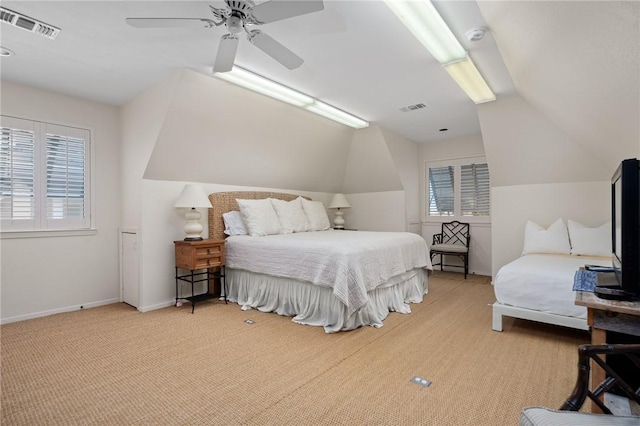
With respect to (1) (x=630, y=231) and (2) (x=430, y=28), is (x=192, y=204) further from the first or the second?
(1) (x=630, y=231)

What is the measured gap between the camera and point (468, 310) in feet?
11.8

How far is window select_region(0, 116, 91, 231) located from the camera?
3.26 meters

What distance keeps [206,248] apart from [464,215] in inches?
180

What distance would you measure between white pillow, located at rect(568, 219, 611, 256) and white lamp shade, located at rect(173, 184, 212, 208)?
4387 millimetres

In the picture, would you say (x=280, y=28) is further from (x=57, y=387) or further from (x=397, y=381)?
(x=57, y=387)

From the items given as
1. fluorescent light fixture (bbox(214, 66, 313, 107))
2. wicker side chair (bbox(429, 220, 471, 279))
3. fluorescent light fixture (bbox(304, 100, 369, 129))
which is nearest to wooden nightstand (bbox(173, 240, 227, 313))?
fluorescent light fixture (bbox(214, 66, 313, 107))

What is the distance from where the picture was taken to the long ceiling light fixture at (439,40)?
2.09 meters

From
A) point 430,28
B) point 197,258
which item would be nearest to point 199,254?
point 197,258

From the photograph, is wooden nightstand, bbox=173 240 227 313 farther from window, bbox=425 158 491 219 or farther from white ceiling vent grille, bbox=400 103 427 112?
window, bbox=425 158 491 219

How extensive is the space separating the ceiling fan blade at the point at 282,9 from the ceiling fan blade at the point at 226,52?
12.1 inches

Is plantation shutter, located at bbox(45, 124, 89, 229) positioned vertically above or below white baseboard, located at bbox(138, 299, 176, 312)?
above

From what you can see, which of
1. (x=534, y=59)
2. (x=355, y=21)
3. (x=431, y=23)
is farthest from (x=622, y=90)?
(x=355, y=21)

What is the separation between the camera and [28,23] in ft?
7.37

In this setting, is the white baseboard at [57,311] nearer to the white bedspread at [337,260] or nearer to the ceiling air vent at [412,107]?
the white bedspread at [337,260]
